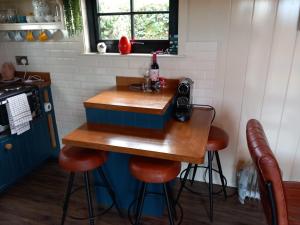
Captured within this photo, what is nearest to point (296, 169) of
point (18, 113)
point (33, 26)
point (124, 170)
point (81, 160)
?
point (124, 170)

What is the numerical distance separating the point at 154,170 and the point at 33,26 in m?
1.87

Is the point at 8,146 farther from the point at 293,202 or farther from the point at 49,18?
the point at 293,202

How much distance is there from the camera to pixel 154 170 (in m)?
1.49

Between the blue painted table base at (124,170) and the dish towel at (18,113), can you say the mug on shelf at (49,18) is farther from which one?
the blue painted table base at (124,170)

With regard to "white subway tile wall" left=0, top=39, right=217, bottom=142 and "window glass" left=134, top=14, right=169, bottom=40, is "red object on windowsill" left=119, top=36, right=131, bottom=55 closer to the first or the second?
"white subway tile wall" left=0, top=39, right=217, bottom=142

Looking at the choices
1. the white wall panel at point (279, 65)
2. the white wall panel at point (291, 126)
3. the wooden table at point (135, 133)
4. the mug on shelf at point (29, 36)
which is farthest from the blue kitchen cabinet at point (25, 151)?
the white wall panel at point (291, 126)

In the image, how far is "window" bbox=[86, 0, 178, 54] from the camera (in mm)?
2229

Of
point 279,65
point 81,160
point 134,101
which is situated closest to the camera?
point 81,160

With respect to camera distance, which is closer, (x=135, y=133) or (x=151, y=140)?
(x=151, y=140)

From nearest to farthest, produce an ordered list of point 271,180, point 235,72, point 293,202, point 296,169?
point 271,180 < point 293,202 < point 235,72 < point 296,169

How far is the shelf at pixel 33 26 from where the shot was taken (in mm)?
2313

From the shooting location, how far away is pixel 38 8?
232 cm

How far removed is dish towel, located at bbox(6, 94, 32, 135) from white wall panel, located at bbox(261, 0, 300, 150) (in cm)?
210

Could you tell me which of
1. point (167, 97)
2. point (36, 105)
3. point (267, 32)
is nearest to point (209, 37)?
point (267, 32)
